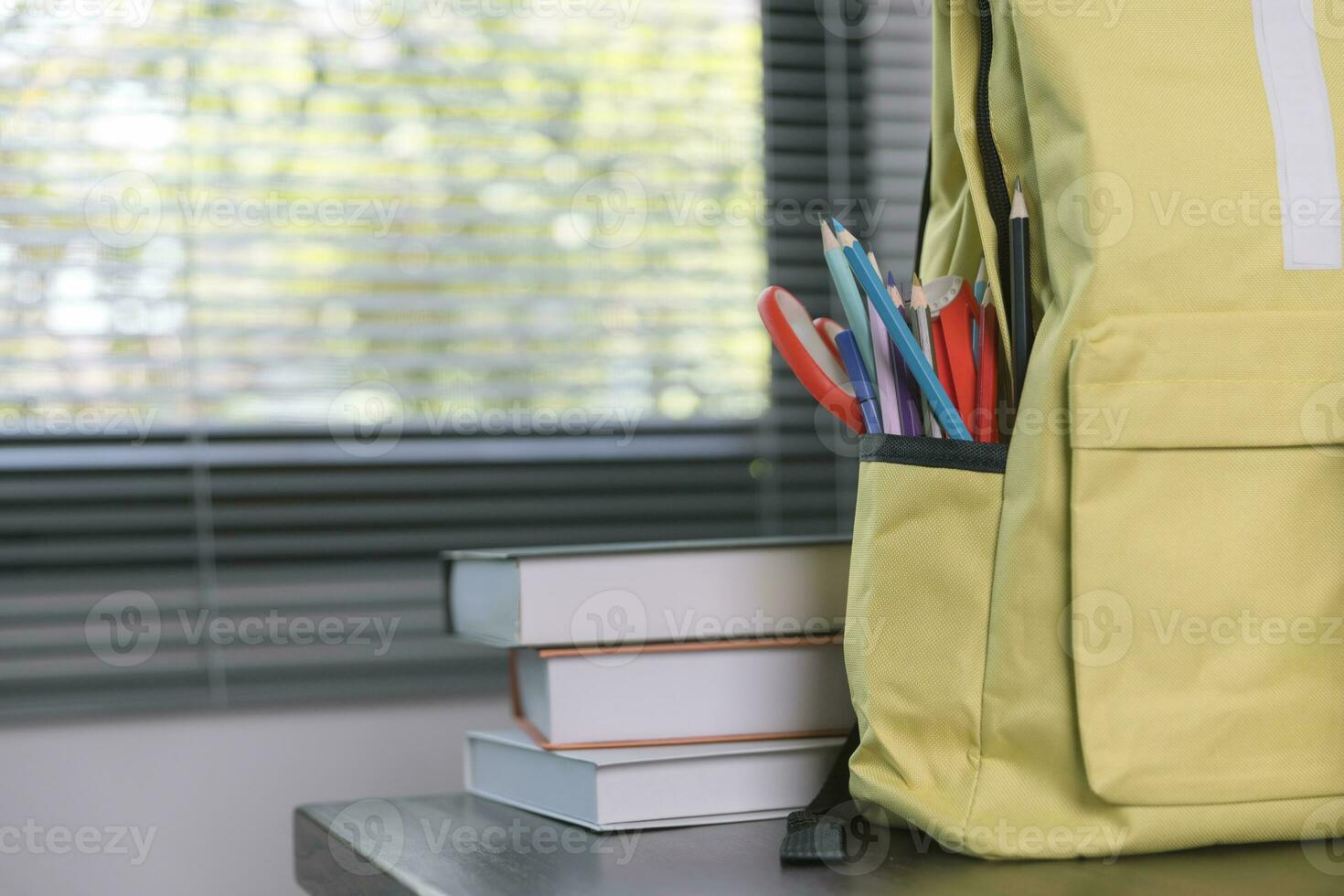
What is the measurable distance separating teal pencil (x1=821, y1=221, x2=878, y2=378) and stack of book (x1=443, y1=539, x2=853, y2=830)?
0.40ft

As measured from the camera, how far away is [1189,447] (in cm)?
55

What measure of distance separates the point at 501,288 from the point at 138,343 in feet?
0.98

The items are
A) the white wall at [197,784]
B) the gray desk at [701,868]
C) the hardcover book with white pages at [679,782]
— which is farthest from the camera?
the white wall at [197,784]

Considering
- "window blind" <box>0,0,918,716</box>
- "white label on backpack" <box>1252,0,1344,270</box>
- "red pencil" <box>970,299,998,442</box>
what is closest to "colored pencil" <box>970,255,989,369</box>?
"red pencil" <box>970,299,998,442</box>

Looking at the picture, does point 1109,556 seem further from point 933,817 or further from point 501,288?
point 501,288

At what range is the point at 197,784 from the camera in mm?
1005

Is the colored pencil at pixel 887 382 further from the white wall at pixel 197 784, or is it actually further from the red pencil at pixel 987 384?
the white wall at pixel 197 784

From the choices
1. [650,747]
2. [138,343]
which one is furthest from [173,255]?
[650,747]

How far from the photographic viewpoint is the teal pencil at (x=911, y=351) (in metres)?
0.57

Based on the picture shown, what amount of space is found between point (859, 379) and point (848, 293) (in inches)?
1.6

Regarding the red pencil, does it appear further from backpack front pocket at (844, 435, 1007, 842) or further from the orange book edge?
the orange book edge

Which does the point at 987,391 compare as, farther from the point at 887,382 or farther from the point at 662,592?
the point at 662,592

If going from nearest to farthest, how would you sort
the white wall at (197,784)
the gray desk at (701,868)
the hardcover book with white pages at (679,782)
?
the gray desk at (701,868) → the hardcover book with white pages at (679,782) → the white wall at (197,784)

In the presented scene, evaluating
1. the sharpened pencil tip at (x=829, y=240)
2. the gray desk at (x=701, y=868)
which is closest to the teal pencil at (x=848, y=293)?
the sharpened pencil tip at (x=829, y=240)
